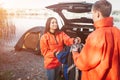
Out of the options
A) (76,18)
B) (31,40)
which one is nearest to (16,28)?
(31,40)

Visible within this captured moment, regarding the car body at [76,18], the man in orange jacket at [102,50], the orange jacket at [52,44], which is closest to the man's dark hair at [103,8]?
the man in orange jacket at [102,50]

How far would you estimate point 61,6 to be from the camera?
7.97ft

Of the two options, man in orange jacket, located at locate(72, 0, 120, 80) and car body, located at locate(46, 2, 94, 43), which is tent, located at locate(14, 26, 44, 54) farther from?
man in orange jacket, located at locate(72, 0, 120, 80)

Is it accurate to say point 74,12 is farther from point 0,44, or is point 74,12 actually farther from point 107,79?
point 0,44

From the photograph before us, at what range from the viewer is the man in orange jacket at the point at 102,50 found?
76.5 inches

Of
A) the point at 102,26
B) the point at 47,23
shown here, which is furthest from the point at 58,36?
the point at 102,26

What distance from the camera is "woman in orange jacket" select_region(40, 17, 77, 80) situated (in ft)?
7.88

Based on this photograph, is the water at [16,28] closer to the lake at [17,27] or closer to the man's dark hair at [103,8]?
the lake at [17,27]

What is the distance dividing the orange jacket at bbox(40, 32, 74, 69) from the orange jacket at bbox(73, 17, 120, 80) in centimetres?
38

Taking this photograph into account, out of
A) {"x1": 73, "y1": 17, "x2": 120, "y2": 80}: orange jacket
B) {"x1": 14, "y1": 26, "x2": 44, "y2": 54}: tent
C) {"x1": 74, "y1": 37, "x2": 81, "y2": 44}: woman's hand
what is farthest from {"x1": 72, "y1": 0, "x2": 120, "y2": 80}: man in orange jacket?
{"x1": 14, "y1": 26, "x2": 44, "y2": 54}: tent

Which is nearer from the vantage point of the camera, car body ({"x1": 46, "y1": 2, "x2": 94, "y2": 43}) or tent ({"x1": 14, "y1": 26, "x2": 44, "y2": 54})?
car body ({"x1": 46, "y1": 2, "x2": 94, "y2": 43})

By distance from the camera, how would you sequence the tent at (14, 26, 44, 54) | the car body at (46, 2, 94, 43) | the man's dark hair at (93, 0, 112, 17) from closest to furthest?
1. the man's dark hair at (93, 0, 112, 17)
2. the car body at (46, 2, 94, 43)
3. the tent at (14, 26, 44, 54)

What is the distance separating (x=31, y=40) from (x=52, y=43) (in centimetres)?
24

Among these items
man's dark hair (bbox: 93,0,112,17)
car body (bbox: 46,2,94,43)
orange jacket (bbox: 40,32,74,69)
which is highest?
man's dark hair (bbox: 93,0,112,17)
